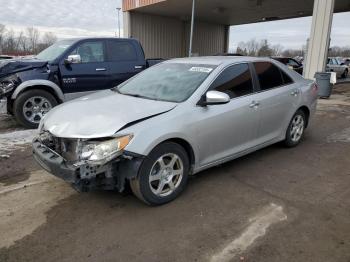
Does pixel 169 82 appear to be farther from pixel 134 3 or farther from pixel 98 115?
pixel 134 3

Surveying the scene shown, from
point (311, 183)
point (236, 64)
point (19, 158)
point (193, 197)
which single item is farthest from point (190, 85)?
point (19, 158)

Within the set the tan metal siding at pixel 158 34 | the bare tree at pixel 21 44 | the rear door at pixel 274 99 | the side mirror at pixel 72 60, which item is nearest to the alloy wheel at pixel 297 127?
the rear door at pixel 274 99

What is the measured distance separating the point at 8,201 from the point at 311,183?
3712 millimetres

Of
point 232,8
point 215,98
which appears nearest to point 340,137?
point 215,98

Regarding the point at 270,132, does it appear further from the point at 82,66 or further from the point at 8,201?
the point at 82,66

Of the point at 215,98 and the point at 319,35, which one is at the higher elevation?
the point at 319,35

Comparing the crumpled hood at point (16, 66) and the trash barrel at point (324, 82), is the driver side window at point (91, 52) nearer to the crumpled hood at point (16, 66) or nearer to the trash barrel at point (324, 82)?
the crumpled hood at point (16, 66)

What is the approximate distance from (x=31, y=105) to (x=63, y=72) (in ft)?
3.26

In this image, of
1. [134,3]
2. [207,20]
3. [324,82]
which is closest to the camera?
[324,82]

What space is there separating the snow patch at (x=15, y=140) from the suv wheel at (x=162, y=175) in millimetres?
3339

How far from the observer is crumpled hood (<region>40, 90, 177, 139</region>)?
3.54 meters

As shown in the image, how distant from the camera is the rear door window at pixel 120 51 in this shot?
8.54 m

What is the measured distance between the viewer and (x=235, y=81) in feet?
15.6

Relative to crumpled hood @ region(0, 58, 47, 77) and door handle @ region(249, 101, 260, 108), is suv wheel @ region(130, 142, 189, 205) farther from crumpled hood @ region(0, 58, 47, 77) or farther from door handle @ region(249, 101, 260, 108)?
crumpled hood @ region(0, 58, 47, 77)
